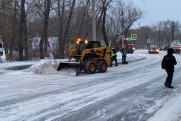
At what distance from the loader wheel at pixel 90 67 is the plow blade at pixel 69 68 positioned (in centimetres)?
72

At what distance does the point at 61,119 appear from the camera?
21.6ft

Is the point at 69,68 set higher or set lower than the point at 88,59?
lower

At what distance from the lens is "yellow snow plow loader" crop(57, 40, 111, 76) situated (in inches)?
645

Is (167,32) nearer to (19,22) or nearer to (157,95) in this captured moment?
(19,22)

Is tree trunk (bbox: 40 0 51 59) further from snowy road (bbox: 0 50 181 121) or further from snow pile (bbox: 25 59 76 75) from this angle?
snowy road (bbox: 0 50 181 121)

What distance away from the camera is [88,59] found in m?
16.8

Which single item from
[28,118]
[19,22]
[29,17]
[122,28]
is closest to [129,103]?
[28,118]

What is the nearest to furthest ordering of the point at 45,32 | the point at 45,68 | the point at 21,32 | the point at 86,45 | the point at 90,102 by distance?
1. the point at 90,102
2. the point at 45,68
3. the point at 86,45
4. the point at 21,32
5. the point at 45,32

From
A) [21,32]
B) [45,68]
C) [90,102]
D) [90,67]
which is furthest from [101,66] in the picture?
[21,32]

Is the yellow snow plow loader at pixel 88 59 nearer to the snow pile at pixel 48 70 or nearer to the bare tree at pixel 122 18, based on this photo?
the snow pile at pixel 48 70

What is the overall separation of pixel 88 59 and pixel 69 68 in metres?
1.34

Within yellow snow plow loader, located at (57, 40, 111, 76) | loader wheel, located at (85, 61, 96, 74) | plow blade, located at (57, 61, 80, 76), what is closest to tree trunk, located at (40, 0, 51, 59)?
yellow snow plow loader, located at (57, 40, 111, 76)

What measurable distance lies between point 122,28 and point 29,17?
14.0 m

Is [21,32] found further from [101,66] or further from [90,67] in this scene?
[90,67]
